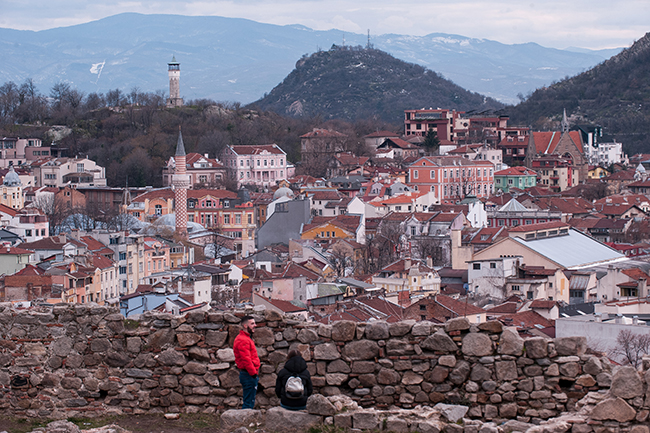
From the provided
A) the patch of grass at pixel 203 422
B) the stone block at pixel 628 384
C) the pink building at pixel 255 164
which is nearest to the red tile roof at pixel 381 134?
the pink building at pixel 255 164

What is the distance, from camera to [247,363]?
24.8 feet

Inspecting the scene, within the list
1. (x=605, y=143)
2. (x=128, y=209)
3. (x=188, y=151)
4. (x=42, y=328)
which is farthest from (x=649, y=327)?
(x=605, y=143)

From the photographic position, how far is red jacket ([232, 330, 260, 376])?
756 centimetres

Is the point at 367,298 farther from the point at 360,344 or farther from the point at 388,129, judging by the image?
the point at 388,129

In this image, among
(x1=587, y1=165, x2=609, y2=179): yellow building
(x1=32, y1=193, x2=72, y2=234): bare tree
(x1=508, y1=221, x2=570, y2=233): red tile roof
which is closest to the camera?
(x1=508, y1=221, x2=570, y2=233): red tile roof

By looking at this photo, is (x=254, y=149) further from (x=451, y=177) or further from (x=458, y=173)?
(x=458, y=173)

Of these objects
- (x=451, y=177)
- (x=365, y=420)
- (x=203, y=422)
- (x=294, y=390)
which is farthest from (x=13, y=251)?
(x=451, y=177)

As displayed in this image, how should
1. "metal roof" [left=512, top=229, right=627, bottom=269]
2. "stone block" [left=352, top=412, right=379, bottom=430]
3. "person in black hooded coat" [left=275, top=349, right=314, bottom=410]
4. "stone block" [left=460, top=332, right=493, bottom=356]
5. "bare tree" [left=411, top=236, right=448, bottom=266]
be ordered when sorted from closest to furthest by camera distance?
1. "stone block" [left=352, top=412, right=379, bottom=430]
2. "person in black hooded coat" [left=275, top=349, right=314, bottom=410]
3. "stone block" [left=460, top=332, right=493, bottom=356]
4. "metal roof" [left=512, top=229, right=627, bottom=269]
5. "bare tree" [left=411, top=236, right=448, bottom=266]

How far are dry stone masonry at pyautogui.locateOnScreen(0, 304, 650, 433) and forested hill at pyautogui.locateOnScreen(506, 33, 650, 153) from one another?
326ft

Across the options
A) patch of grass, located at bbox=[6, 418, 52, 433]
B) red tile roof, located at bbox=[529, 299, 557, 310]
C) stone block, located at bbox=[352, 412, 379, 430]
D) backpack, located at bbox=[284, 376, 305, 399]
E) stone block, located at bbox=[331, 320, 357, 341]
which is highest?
stone block, located at bbox=[331, 320, 357, 341]

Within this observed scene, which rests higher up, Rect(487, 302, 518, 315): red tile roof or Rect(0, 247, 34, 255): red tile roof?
Rect(0, 247, 34, 255): red tile roof

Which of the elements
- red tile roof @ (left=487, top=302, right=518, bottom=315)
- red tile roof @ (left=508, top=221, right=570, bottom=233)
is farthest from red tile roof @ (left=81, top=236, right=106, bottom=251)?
red tile roof @ (left=487, top=302, right=518, bottom=315)

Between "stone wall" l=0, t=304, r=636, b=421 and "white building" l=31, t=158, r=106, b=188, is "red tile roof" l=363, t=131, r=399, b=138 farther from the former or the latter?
"stone wall" l=0, t=304, r=636, b=421

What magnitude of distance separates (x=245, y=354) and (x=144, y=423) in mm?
1082
